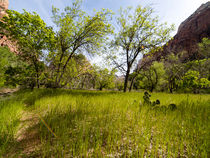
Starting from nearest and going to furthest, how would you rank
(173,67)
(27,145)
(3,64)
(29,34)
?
(27,145) → (3,64) → (29,34) → (173,67)

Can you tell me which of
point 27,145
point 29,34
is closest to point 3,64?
point 27,145

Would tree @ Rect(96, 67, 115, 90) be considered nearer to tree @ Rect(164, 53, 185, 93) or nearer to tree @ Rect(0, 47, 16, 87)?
tree @ Rect(0, 47, 16, 87)

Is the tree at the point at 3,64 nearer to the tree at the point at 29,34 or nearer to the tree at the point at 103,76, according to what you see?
the tree at the point at 29,34

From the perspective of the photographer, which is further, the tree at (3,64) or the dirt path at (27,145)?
the tree at (3,64)

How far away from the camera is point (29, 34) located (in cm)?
662

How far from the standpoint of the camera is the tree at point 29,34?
245 inches

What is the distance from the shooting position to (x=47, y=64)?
638 cm

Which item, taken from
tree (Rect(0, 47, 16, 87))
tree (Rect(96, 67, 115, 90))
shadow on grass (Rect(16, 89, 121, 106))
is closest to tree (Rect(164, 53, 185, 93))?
tree (Rect(96, 67, 115, 90))

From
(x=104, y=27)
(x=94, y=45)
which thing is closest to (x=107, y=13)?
(x=104, y=27)

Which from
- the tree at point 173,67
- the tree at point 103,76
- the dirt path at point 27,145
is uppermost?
the tree at point 173,67

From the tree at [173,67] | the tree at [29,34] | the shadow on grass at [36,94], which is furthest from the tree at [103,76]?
the tree at [173,67]

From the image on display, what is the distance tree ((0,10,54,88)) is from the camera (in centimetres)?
623

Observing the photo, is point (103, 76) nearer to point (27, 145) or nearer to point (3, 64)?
point (3, 64)

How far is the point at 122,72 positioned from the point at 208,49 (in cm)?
2640
